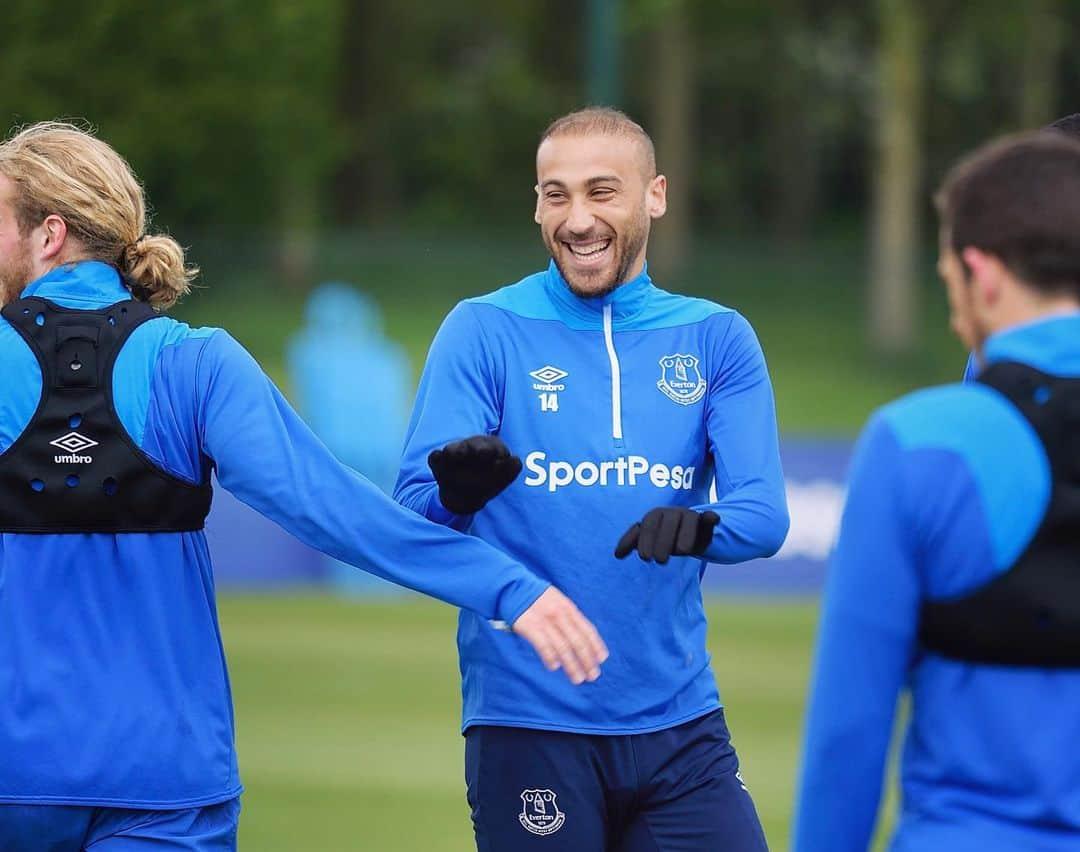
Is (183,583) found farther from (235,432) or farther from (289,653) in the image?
(289,653)

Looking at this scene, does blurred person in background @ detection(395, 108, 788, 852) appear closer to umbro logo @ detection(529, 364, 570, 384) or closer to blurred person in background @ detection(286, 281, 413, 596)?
umbro logo @ detection(529, 364, 570, 384)

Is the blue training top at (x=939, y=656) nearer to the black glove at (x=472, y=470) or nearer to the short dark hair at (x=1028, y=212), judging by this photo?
the short dark hair at (x=1028, y=212)

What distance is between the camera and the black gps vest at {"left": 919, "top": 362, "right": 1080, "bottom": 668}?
2.96 metres

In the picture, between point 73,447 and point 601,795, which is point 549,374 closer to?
point 601,795

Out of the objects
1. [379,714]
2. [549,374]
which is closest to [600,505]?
[549,374]

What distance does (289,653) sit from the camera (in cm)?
1352

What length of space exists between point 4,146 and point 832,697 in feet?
6.88

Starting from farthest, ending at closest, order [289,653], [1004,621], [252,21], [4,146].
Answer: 1. [252,21]
2. [289,653]
3. [4,146]
4. [1004,621]

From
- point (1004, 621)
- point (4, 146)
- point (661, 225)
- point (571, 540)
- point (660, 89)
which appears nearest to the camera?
point (1004, 621)

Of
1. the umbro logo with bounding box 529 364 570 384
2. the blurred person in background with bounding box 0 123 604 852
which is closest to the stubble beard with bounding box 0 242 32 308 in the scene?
the blurred person in background with bounding box 0 123 604 852

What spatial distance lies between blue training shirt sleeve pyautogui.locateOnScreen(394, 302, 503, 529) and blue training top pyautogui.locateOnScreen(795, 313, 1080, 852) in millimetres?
1463

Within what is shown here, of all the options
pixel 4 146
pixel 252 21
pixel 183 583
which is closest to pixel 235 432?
pixel 183 583

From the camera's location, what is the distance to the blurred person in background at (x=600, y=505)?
14.4 ft

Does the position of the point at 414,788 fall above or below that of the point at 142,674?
below
